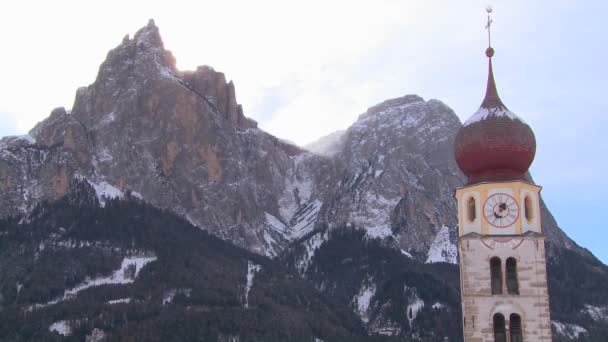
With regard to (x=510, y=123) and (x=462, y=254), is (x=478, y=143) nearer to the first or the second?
(x=510, y=123)

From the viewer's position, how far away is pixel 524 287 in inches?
1857

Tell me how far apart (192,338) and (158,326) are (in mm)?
6761

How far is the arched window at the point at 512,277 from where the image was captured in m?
47.2

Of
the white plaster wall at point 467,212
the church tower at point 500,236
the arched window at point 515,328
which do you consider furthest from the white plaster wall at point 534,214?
the arched window at point 515,328

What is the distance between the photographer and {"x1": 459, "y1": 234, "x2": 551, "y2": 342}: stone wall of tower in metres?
46.6

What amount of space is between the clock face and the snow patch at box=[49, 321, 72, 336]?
14783 centimetres

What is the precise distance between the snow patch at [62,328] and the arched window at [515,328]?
148559 millimetres

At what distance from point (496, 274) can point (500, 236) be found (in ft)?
5.67

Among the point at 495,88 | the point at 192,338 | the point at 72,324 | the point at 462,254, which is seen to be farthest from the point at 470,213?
the point at 72,324

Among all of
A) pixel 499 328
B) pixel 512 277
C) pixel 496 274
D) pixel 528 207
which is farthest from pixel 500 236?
pixel 499 328

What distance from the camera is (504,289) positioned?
47094 millimetres

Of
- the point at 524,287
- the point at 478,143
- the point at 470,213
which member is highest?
the point at 478,143

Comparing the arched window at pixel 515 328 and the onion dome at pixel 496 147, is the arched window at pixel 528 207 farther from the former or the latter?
the arched window at pixel 515 328

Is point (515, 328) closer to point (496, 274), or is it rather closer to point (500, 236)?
point (496, 274)
